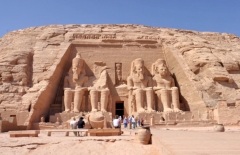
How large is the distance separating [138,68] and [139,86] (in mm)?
1169

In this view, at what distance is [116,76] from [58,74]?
3945 mm

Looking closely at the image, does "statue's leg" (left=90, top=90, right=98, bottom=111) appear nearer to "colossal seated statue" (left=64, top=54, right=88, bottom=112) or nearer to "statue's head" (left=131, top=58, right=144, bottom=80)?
"colossal seated statue" (left=64, top=54, right=88, bottom=112)

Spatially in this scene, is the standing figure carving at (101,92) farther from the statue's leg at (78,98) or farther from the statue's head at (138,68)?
the statue's head at (138,68)

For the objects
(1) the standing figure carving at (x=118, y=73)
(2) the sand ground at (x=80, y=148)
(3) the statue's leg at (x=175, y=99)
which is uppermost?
(1) the standing figure carving at (x=118, y=73)

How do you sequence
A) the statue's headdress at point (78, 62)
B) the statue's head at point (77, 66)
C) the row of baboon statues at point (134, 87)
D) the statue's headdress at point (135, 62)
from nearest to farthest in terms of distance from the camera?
the row of baboon statues at point (134, 87) < the statue's head at point (77, 66) < the statue's headdress at point (78, 62) < the statue's headdress at point (135, 62)

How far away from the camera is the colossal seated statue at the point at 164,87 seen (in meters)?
15.9

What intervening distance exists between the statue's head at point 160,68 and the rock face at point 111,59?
83cm

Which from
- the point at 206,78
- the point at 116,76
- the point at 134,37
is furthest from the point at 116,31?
the point at 206,78

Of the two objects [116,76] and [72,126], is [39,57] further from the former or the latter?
[72,126]

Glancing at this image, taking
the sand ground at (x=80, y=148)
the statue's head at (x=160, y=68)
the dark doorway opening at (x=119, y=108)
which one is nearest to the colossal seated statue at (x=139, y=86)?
the statue's head at (x=160, y=68)

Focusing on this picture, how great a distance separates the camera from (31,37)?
18.2 metres

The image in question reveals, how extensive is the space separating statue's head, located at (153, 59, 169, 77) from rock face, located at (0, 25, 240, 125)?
83 cm

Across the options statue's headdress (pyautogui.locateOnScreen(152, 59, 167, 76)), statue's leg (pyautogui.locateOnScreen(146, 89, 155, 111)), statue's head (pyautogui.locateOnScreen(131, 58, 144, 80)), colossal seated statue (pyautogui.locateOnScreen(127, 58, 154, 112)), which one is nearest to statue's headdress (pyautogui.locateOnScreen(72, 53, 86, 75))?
colossal seated statue (pyautogui.locateOnScreen(127, 58, 154, 112))

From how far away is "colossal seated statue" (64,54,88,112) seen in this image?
51.5 feet
